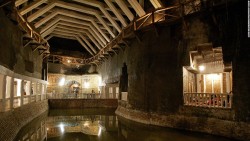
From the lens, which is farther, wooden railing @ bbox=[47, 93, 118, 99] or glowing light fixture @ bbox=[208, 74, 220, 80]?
wooden railing @ bbox=[47, 93, 118, 99]

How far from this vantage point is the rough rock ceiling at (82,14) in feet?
53.4

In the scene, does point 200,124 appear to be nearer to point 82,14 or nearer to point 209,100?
point 209,100

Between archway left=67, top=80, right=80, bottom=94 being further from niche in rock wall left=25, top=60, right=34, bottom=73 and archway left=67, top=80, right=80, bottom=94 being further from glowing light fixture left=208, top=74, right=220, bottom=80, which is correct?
glowing light fixture left=208, top=74, right=220, bottom=80

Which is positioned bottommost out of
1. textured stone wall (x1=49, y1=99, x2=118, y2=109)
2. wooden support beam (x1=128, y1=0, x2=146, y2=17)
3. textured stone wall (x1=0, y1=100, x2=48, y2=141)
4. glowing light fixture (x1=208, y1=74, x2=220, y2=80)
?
textured stone wall (x1=49, y1=99, x2=118, y2=109)

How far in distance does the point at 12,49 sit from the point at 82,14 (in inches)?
436

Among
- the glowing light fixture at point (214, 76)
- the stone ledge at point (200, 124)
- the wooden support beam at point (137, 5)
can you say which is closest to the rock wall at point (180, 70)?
the stone ledge at point (200, 124)

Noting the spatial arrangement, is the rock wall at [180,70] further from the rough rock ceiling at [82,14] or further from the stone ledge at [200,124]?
the rough rock ceiling at [82,14]

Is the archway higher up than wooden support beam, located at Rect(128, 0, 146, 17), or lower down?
lower down

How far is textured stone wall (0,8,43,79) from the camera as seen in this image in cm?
1106

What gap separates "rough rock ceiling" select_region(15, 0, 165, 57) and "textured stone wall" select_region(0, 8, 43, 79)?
2.23 m

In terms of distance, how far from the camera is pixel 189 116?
38.1 feet

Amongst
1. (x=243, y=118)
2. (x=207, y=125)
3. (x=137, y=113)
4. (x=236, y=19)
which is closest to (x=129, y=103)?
(x=137, y=113)

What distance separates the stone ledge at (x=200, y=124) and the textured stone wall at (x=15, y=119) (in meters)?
7.54

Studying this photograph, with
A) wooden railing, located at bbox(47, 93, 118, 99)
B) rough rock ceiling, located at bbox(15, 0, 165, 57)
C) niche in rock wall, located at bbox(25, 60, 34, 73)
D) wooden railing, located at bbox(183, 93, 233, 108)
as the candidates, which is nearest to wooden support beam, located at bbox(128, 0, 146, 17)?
rough rock ceiling, located at bbox(15, 0, 165, 57)
